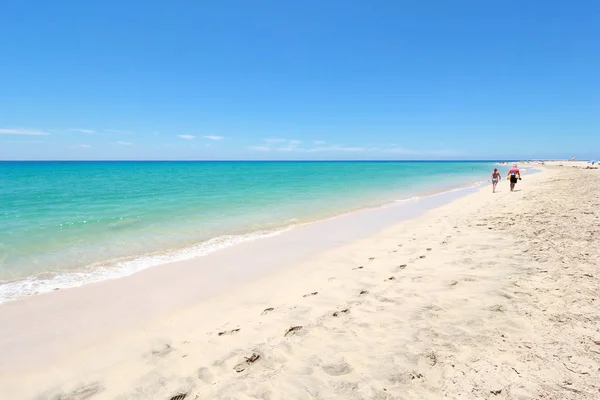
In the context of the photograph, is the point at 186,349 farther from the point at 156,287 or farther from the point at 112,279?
the point at 112,279

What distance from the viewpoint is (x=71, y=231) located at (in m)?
10.8

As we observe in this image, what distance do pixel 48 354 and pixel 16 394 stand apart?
769 mm

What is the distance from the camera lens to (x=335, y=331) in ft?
12.6

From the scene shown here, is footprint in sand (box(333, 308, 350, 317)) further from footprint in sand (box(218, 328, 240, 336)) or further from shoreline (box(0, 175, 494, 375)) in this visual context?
shoreline (box(0, 175, 494, 375))

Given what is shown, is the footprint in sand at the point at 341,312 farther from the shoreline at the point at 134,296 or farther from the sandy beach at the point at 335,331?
the shoreline at the point at 134,296

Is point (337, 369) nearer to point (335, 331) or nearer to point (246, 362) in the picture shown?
point (335, 331)

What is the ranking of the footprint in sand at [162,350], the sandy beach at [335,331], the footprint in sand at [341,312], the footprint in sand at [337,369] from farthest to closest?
the footprint in sand at [341,312] → the footprint in sand at [162,350] → the footprint in sand at [337,369] → the sandy beach at [335,331]

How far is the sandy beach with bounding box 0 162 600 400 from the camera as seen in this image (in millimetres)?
2898

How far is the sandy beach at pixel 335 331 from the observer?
2.90 m

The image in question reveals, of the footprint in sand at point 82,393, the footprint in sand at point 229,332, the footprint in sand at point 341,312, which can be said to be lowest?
the footprint in sand at point 82,393

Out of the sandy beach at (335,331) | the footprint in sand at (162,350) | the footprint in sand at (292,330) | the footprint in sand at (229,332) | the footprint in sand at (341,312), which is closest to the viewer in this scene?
the sandy beach at (335,331)

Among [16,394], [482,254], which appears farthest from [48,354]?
[482,254]

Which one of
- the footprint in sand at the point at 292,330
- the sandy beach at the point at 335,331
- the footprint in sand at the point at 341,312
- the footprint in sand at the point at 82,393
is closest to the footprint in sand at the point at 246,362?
the sandy beach at the point at 335,331

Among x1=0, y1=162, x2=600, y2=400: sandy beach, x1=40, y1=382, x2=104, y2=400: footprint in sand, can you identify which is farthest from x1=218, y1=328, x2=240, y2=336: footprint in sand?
x1=40, y1=382, x2=104, y2=400: footprint in sand
